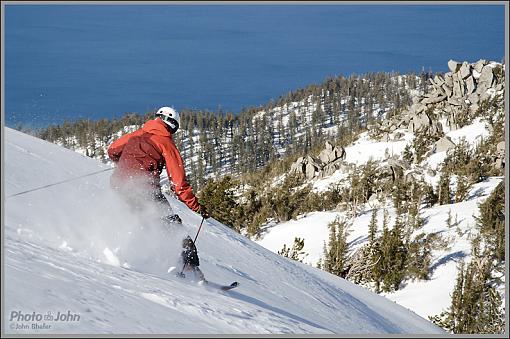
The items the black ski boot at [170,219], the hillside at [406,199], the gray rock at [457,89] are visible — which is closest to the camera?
the black ski boot at [170,219]

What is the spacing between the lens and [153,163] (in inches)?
286

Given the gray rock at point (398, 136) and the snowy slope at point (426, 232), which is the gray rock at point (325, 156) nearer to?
the snowy slope at point (426, 232)

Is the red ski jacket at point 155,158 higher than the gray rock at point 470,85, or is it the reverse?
the gray rock at point 470,85

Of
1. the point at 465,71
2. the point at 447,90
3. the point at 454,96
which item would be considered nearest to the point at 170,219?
the point at 454,96

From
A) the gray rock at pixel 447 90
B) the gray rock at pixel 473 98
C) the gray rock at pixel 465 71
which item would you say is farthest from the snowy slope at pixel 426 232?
the gray rock at pixel 465 71

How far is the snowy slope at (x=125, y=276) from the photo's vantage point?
18.7 ft

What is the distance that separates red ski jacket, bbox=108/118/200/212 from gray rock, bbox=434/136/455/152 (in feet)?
132

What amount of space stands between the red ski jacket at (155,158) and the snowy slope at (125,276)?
638 mm

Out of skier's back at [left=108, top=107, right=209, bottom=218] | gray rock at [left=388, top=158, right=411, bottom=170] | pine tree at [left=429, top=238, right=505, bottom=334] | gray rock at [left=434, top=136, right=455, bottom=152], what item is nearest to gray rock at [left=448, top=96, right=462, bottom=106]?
gray rock at [left=434, top=136, right=455, bottom=152]

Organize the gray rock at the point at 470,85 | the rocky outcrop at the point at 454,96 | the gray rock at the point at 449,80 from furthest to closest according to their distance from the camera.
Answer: the gray rock at the point at 449,80 < the gray rock at the point at 470,85 < the rocky outcrop at the point at 454,96

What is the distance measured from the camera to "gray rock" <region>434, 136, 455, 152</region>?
44.9 metres

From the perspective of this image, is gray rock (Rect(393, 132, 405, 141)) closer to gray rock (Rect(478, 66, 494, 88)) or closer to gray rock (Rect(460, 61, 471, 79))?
gray rock (Rect(460, 61, 471, 79))

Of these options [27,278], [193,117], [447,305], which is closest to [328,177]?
[447,305]

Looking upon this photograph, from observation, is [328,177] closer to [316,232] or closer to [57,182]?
[316,232]
